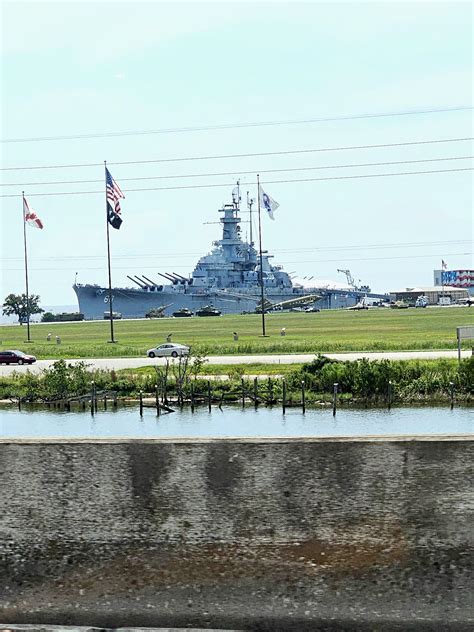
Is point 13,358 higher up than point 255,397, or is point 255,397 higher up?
point 13,358

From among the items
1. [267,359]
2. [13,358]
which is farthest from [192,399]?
[13,358]

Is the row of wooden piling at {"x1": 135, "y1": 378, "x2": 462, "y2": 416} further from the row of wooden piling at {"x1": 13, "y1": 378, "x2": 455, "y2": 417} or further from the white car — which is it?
the white car

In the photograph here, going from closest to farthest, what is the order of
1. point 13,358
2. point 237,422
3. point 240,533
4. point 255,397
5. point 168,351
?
point 240,533
point 237,422
point 255,397
point 168,351
point 13,358

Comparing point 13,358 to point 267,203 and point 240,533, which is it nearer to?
point 267,203

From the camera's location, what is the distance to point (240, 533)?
396 inches

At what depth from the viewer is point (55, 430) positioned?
4397cm

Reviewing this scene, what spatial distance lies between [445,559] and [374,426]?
32.1 m

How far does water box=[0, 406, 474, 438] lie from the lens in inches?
1615

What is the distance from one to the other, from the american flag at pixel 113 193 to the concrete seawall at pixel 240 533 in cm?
6421

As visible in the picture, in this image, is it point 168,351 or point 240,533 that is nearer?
point 240,533

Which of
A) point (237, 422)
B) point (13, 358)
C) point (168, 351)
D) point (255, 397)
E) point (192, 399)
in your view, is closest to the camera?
point (237, 422)

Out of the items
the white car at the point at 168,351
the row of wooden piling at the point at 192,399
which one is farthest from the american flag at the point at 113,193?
the row of wooden piling at the point at 192,399

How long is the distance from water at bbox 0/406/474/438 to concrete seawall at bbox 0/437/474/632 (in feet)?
96.6

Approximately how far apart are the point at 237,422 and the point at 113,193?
3470 cm
